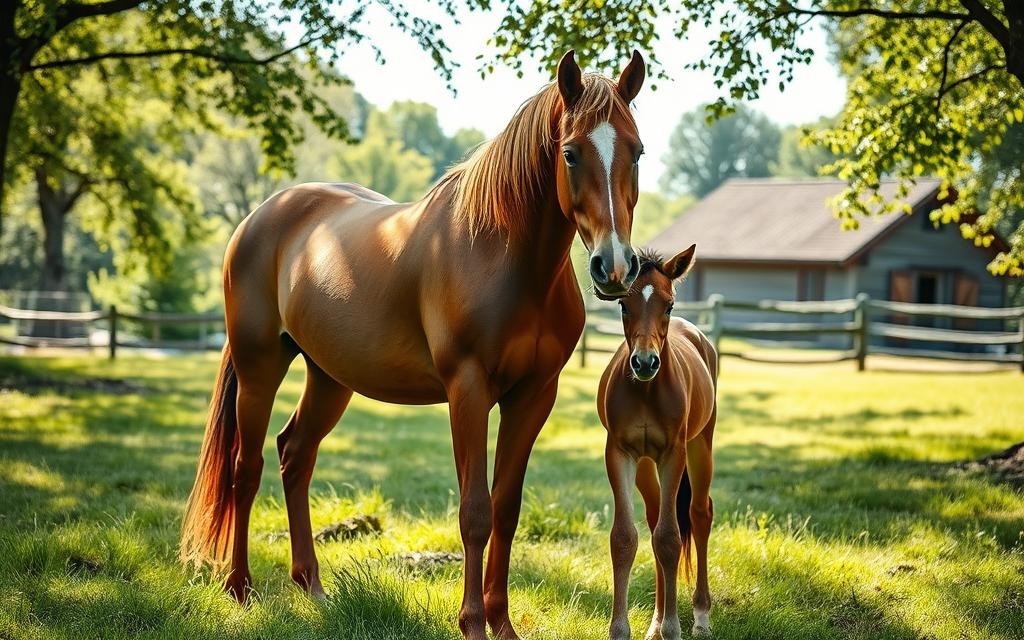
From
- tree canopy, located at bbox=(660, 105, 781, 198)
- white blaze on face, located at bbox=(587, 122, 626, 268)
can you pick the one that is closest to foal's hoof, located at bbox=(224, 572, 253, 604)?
white blaze on face, located at bbox=(587, 122, 626, 268)

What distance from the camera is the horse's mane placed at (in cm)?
329

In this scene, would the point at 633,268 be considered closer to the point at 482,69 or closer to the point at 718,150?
the point at 482,69

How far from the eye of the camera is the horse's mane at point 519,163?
329cm

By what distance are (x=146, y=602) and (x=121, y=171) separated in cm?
1330

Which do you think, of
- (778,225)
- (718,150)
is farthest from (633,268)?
(718,150)

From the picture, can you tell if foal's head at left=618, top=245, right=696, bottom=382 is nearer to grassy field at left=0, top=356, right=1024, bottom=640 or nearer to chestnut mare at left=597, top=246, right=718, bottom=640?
chestnut mare at left=597, top=246, right=718, bottom=640

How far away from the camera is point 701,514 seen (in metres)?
4.15

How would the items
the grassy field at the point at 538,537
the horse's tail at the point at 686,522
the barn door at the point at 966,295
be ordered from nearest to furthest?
the grassy field at the point at 538,537, the horse's tail at the point at 686,522, the barn door at the point at 966,295

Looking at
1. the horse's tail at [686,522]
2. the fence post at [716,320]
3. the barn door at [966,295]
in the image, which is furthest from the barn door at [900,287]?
the horse's tail at [686,522]

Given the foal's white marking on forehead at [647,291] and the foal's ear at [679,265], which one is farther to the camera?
the foal's ear at [679,265]

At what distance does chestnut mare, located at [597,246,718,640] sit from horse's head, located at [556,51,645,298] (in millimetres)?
640

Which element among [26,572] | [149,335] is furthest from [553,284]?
[149,335]

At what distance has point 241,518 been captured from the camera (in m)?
4.56

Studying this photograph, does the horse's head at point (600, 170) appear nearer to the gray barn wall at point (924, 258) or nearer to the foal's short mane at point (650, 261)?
the foal's short mane at point (650, 261)
